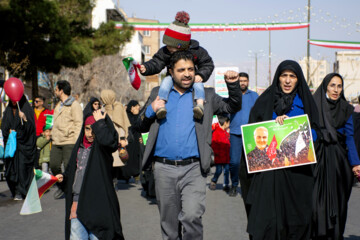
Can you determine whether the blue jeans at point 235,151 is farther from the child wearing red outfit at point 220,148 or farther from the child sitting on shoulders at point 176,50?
the child sitting on shoulders at point 176,50

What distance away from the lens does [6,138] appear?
10438mm

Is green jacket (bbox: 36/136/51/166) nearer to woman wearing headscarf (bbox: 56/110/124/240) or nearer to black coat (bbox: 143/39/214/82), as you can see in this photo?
woman wearing headscarf (bbox: 56/110/124/240)

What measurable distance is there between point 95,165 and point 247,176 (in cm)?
148

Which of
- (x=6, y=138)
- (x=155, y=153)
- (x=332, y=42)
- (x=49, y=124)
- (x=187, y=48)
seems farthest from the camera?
(x=332, y=42)

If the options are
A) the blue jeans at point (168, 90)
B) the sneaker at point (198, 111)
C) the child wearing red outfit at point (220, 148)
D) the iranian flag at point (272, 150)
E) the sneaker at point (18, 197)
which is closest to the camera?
the sneaker at point (198, 111)

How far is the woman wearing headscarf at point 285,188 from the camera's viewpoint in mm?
5105

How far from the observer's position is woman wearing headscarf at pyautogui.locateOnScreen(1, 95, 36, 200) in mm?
10266

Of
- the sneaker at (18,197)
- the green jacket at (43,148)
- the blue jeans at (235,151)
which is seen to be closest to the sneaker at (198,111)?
the blue jeans at (235,151)

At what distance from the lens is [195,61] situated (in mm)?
5371

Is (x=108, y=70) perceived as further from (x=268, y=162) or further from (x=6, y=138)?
(x=268, y=162)

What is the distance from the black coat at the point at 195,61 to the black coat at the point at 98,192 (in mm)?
715

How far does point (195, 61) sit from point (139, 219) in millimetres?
3339

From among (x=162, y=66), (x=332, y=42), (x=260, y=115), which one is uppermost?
(x=332, y=42)

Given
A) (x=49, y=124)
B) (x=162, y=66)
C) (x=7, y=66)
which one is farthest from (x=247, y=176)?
(x=7, y=66)
